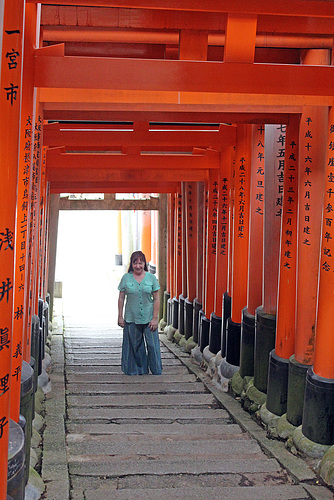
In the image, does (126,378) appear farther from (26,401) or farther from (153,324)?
(26,401)

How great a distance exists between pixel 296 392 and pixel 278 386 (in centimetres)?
36

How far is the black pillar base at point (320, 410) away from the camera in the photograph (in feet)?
12.9

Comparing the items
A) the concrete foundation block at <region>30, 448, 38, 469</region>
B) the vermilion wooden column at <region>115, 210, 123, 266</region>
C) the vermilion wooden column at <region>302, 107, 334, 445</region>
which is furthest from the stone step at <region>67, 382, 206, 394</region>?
the vermilion wooden column at <region>115, 210, 123, 266</region>

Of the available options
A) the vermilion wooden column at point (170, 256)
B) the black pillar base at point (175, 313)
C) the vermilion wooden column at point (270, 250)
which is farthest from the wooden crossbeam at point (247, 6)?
the vermilion wooden column at point (170, 256)

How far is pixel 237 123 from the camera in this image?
4.88 metres

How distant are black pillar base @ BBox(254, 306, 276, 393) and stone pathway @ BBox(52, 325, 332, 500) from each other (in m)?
0.42

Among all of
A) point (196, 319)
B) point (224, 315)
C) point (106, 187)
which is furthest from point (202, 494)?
point (106, 187)

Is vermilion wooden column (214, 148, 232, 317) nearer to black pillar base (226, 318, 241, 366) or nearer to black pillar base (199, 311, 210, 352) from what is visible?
black pillar base (199, 311, 210, 352)

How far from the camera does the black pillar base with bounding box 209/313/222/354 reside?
7410 mm

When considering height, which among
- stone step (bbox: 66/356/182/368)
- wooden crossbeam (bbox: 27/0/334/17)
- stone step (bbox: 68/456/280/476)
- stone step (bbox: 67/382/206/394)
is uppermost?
wooden crossbeam (bbox: 27/0/334/17)

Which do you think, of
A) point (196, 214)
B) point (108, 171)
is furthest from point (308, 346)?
point (196, 214)

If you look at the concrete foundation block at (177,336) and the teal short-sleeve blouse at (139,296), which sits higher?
the teal short-sleeve blouse at (139,296)

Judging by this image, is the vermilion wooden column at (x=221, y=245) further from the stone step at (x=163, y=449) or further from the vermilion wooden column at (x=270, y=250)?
the stone step at (x=163, y=449)

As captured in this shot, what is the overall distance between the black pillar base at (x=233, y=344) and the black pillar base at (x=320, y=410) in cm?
226
